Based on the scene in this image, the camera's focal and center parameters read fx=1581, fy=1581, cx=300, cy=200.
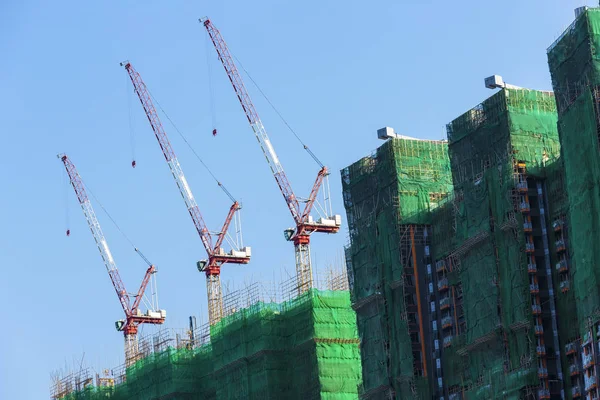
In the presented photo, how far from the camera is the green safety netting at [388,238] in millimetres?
185375

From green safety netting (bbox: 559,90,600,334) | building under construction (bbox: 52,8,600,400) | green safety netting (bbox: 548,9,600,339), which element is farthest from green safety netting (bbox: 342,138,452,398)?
green safety netting (bbox: 559,90,600,334)

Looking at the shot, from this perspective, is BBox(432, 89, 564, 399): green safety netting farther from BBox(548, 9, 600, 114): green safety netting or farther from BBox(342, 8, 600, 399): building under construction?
BBox(548, 9, 600, 114): green safety netting

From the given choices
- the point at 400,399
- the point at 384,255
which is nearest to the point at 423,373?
the point at 400,399

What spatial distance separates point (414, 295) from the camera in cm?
18575

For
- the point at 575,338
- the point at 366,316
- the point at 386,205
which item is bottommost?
the point at 575,338

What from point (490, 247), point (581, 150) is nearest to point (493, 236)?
point (490, 247)

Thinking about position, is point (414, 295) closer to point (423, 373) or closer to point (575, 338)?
point (423, 373)

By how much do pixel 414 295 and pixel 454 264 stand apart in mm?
7210

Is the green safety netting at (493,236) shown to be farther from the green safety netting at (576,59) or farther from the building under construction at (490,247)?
the green safety netting at (576,59)

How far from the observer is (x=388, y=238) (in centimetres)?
18875

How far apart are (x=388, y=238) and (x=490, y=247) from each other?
20.8 m

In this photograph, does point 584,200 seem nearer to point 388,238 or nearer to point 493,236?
point 493,236

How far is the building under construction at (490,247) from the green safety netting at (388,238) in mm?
173

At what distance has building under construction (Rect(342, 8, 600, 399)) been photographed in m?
158
